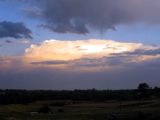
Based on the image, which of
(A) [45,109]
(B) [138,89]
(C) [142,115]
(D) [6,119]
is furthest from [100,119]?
(B) [138,89]

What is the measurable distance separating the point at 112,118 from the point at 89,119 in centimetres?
418

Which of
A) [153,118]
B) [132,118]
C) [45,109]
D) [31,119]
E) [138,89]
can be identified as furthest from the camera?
[138,89]

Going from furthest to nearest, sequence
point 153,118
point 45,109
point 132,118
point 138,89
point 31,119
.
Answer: point 138,89 → point 45,109 → point 31,119 → point 132,118 → point 153,118

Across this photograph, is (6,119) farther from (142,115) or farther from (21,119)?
(142,115)

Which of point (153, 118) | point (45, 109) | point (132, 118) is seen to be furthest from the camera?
point (45, 109)

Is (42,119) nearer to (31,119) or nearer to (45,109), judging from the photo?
(31,119)

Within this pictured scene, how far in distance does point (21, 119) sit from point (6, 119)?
9.68ft

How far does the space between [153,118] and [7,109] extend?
52.3 m

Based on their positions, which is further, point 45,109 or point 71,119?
point 45,109

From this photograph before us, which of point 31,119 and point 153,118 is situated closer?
point 153,118

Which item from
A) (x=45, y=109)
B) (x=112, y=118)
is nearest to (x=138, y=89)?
(x=45, y=109)

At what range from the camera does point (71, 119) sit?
7538cm

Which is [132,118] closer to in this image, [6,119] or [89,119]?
[89,119]

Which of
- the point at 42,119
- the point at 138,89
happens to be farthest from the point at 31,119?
the point at 138,89
